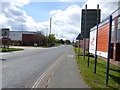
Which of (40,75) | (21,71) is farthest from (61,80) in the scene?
(21,71)

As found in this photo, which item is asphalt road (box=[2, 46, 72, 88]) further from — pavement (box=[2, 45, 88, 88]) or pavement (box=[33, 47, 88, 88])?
pavement (box=[33, 47, 88, 88])

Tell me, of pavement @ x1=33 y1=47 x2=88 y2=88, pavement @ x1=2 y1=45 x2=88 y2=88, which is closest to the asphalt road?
pavement @ x1=2 y1=45 x2=88 y2=88

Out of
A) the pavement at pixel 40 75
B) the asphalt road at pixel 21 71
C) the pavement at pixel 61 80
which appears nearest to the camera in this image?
the pavement at pixel 61 80

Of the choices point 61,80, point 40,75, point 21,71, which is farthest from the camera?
point 21,71

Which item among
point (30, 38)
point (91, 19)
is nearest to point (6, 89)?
point (91, 19)

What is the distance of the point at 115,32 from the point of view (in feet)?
47.2

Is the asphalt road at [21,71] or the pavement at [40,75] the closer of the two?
the pavement at [40,75]

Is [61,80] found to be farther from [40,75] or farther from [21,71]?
[21,71]

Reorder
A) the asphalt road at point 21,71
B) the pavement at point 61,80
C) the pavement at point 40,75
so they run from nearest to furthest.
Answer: the pavement at point 61,80 < the pavement at point 40,75 < the asphalt road at point 21,71

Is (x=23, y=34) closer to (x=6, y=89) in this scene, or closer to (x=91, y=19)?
(x=91, y=19)

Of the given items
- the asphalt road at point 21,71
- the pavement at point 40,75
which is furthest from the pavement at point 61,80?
the asphalt road at point 21,71

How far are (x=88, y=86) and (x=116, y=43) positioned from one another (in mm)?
10277

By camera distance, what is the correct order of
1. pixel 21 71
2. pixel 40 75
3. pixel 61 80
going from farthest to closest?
pixel 21 71 → pixel 40 75 → pixel 61 80

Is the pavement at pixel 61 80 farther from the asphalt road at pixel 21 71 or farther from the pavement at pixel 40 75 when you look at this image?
the asphalt road at pixel 21 71
